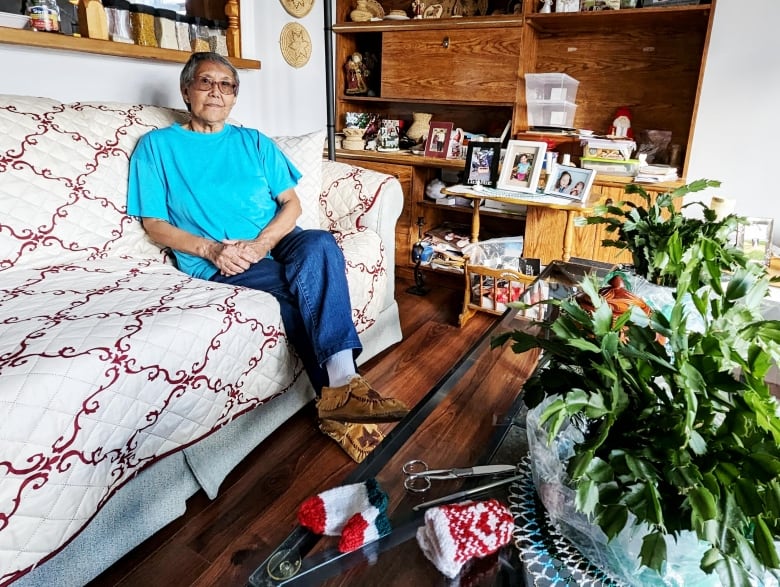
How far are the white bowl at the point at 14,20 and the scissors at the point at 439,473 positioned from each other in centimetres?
189

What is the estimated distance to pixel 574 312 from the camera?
0.66 metres

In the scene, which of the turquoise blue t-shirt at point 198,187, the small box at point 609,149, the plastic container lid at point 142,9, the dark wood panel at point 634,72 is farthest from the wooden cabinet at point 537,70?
the turquoise blue t-shirt at point 198,187

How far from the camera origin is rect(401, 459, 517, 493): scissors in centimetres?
83

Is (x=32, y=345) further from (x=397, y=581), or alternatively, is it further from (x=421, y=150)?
(x=421, y=150)

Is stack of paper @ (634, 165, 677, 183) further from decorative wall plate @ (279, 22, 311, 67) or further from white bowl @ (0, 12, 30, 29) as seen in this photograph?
white bowl @ (0, 12, 30, 29)

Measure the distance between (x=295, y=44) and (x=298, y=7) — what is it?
177 mm

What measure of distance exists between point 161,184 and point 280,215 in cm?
39

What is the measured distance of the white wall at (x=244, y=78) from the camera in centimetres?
181

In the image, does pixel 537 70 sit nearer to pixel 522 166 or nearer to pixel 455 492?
pixel 522 166

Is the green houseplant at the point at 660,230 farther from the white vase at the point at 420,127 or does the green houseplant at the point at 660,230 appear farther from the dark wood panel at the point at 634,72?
the white vase at the point at 420,127

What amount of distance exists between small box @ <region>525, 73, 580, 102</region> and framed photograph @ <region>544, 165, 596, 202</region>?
41cm

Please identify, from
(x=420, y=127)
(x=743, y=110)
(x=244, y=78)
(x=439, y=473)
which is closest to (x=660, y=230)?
(x=439, y=473)

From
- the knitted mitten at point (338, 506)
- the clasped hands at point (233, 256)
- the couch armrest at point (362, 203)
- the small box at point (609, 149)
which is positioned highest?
the small box at point (609, 149)

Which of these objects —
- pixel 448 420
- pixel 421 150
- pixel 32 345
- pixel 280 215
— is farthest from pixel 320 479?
pixel 421 150
